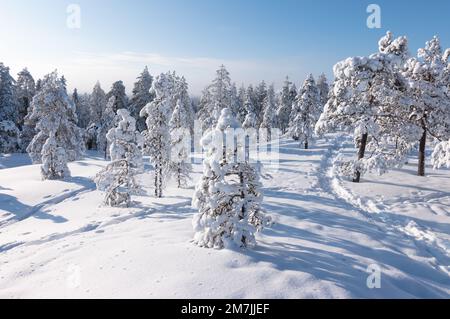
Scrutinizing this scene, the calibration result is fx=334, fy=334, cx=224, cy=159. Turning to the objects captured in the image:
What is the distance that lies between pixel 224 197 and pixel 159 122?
1544 centimetres

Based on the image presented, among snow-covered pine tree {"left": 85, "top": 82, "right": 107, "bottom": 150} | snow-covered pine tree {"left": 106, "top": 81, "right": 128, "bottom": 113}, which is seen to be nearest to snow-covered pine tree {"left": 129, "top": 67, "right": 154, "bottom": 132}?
snow-covered pine tree {"left": 106, "top": 81, "right": 128, "bottom": 113}

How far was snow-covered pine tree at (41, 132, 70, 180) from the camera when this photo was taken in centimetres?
3275

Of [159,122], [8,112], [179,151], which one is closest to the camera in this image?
[159,122]

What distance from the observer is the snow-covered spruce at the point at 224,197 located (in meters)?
11.6

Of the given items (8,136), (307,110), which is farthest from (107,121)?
(307,110)

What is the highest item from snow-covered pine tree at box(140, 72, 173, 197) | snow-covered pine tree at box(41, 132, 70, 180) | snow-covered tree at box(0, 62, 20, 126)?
snow-covered tree at box(0, 62, 20, 126)

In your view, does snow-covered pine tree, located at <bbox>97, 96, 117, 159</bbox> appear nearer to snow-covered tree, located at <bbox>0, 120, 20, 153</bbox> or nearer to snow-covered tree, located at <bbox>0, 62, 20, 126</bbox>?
snow-covered tree, located at <bbox>0, 120, 20, 153</bbox>

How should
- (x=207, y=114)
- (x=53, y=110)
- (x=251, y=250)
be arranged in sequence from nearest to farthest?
(x=251, y=250) → (x=53, y=110) → (x=207, y=114)

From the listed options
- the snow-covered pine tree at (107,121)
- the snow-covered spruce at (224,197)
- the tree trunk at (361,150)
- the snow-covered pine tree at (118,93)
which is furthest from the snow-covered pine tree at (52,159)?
the tree trunk at (361,150)

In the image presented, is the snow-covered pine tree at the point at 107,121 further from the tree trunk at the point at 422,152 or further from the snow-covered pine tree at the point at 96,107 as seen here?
the tree trunk at the point at 422,152

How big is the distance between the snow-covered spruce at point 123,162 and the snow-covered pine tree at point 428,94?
1970cm

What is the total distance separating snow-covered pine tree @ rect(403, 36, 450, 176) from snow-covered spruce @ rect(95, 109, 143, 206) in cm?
1970

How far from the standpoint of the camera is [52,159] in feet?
108

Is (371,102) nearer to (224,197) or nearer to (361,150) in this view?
(361,150)
